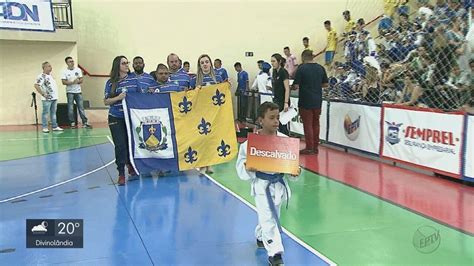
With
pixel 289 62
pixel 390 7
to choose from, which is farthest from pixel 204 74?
pixel 390 7

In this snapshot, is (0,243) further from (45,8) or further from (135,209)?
(45,8)

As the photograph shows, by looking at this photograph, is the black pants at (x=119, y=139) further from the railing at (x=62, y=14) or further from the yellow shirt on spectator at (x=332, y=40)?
the yellow shirt on spectator at (x=332, y=40)

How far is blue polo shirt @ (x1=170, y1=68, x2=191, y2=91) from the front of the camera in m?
7.08

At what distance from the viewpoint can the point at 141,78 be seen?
22.3ft

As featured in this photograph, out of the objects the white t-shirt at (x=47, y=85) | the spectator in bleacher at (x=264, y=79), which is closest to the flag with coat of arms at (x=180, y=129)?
the spectator in bleacher at (x=264, y=79)

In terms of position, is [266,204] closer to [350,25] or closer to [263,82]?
[263,82]

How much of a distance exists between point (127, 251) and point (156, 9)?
42.9 ft

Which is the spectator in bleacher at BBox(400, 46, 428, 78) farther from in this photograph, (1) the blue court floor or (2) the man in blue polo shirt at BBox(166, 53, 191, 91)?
(1) the blue court floor

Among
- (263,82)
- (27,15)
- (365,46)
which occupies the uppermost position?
(27,15)

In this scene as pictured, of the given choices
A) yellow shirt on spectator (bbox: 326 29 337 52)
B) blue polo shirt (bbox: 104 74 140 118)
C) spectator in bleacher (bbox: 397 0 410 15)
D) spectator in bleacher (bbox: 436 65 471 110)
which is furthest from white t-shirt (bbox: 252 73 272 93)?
blue polo shirt (bbox: 104 74 140 118)

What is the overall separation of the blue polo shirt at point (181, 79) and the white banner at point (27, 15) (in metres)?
8.20

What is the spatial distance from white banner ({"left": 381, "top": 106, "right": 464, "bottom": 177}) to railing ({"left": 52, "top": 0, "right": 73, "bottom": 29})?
10.7 metres

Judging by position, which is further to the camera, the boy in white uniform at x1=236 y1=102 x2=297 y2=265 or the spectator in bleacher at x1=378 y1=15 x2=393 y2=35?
the spectator in bleacher at x1=378 y1=15 x2=393 y2=35

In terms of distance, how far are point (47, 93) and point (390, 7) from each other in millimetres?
10741
